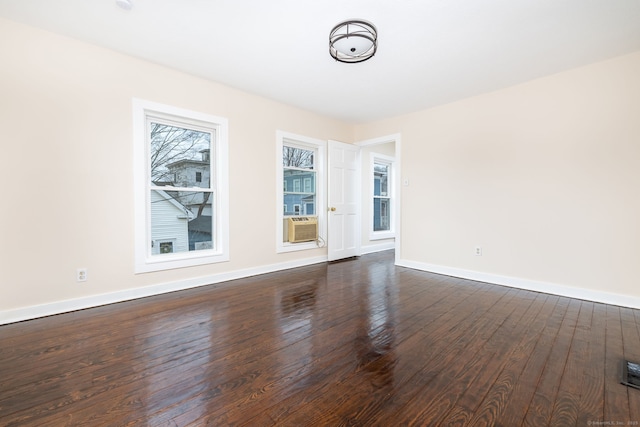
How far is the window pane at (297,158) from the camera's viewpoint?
459cm

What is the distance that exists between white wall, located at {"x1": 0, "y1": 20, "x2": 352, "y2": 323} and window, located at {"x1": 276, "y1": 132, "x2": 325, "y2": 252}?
1.42 metres

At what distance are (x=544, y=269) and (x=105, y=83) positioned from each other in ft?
17.5

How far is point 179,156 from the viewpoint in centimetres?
349

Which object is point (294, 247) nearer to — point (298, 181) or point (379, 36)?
point (298, 181)

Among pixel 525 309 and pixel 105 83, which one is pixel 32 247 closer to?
pixel 105 83

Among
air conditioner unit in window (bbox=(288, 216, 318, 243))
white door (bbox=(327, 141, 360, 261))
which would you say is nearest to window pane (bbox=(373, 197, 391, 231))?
white door (bbox=(327, 141, 360, 261))

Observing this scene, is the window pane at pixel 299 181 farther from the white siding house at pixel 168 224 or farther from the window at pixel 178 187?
the white siding house at pixel 168 224

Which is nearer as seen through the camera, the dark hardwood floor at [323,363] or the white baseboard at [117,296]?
the dark hardwood floor at [323,363]

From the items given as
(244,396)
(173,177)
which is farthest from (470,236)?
(173,177)

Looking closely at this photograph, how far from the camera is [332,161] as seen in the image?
505 centimetres

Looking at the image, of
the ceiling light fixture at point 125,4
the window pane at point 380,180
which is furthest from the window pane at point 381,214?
the ceiling light fixture at point 125,4

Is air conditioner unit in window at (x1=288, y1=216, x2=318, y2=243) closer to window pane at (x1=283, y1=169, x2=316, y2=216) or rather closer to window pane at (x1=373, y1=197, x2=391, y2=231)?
window pane at (x1=283, y1=169, x2=316, y2=216)

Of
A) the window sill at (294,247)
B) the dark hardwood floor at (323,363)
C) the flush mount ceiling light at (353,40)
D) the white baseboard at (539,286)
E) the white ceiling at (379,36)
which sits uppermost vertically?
the white ceiling at (379,36)

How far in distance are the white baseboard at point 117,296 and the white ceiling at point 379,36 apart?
2527 millimetres
